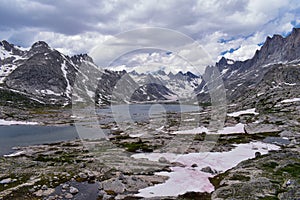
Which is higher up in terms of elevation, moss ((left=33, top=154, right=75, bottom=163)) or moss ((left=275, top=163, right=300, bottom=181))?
moss ((left=275, top=163, right=300, bottom=181))

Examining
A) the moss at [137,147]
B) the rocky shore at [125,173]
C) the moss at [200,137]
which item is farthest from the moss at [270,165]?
the moss at [200,137]

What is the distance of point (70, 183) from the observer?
42.3m

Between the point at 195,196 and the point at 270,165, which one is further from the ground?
Result: the point at 270,165

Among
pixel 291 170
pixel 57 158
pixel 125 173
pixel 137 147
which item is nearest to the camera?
pixel 291 170

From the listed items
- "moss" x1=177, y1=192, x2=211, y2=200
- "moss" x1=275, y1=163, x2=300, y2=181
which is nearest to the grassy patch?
"moss" x1=177, y1=192, x2=211, y2=200

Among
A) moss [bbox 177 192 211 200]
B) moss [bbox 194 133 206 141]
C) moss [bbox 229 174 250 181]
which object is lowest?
moss [bbox 177 192 211 200]

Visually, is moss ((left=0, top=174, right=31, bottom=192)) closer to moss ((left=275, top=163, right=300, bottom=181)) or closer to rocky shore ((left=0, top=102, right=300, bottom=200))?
rocky shore ((left=0, top=102, right=300, bottom=200))

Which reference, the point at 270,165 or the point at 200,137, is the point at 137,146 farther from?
the point at 270,165

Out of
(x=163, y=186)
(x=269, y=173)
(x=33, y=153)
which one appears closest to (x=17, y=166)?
(x=33, y=153)

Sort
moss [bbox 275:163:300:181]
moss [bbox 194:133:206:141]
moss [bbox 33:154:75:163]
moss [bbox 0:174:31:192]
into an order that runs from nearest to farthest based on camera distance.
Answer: moss [bbox 0:174:31:192] → moss [bbox 275:163:300:181] → moss [bbox 33:154:75:163] → moss [bbox 194:133:206:141]

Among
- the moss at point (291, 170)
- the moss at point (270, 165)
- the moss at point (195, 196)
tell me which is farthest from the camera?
the moss at point (270, 165)

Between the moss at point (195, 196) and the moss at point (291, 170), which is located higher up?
the moss at point (291, 170)

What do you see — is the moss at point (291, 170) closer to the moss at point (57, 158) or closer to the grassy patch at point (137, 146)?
the grassy patch at point (137, 146)

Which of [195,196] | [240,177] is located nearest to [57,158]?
[195,196]
